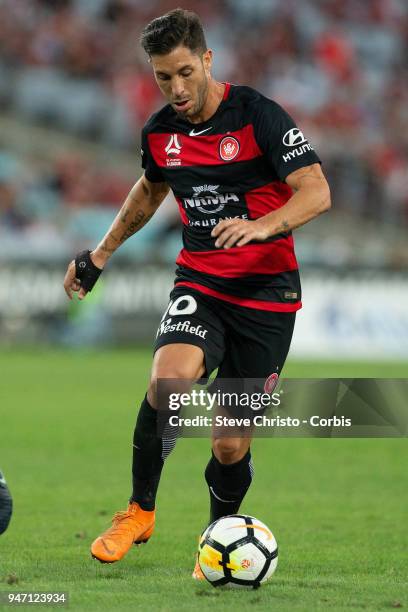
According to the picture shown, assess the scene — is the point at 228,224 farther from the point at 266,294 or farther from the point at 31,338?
the point at 31,338

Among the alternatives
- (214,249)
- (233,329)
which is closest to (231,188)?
(214,249)

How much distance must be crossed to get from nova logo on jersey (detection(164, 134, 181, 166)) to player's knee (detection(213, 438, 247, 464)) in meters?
1.29

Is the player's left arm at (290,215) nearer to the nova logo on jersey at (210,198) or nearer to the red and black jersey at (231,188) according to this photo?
the red and black jersey at (231,188)

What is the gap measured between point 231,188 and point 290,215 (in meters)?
0.52

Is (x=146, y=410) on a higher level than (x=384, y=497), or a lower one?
higher

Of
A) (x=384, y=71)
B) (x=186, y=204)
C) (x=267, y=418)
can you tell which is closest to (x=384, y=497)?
(x=267, y=418)

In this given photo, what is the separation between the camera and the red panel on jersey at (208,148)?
540 centimetres

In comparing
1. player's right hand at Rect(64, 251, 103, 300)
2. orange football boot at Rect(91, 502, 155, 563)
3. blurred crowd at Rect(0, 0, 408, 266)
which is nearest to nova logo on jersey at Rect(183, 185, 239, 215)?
player's right hand at Rect(64, 251, 103, 300)

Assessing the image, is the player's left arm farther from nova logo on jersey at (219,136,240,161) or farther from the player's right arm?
the player's right arm

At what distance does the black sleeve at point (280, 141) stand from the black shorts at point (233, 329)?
67cm

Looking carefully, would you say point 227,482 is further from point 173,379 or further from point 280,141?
point 280,141

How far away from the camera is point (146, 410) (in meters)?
5.43

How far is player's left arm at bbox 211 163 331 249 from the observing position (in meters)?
4.73

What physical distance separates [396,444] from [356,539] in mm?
4481
